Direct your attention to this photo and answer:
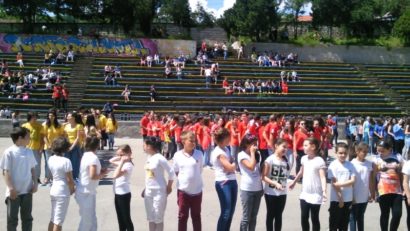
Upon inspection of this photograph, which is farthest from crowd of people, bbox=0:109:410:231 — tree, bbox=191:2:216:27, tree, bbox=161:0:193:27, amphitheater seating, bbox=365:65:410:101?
tree, bbox=191:2:216:27

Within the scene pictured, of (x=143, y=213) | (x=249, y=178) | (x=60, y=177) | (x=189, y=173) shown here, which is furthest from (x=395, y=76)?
(x=60, y=177)

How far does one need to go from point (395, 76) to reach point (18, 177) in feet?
Answer: 115

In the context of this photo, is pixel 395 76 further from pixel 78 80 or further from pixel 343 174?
pixel 343 174

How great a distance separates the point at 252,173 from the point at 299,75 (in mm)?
29651

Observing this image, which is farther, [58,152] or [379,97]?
[379,97]

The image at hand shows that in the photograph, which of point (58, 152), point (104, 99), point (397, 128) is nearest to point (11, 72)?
point (104, 99)

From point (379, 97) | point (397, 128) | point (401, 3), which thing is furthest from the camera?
point (401, 3)

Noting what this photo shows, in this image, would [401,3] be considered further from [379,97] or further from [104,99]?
[104,99]

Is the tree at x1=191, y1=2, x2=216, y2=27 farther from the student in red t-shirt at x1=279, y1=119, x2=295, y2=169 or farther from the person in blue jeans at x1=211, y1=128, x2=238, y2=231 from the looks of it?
the person in blue jeans at x1=211, y1=128, x2=238, y2=231

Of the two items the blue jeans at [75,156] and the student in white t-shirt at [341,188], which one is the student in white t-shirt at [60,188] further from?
the blue jeans at [75,156]

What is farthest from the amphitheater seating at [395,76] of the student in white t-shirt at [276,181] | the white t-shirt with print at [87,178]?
the white t-shirt with print at [87,178]

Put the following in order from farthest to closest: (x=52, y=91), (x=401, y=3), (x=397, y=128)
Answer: (x=401, y=3), (x=52, y=91), (x=397, y=128)

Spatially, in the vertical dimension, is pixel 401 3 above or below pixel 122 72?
above

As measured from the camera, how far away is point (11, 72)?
30.4 m
